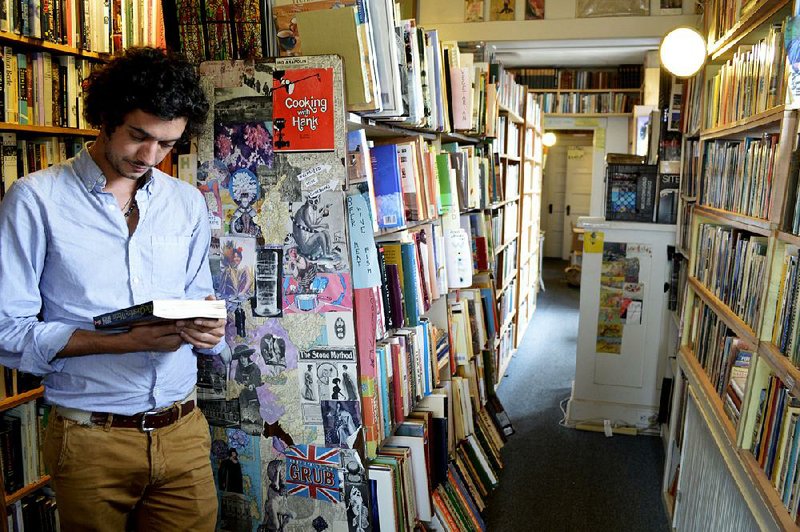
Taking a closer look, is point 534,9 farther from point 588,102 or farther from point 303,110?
point 303,110

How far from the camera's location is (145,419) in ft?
4.55

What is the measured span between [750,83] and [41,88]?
8.03ft

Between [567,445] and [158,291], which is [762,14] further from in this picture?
[567,445]

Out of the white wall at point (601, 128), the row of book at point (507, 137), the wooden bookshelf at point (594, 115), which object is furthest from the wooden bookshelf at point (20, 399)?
the wooden bookshelf at point (594, 115)

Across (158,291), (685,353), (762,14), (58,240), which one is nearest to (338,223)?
(158,291)

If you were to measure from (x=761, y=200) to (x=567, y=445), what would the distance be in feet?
6.85

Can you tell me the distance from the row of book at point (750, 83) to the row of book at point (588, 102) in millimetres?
4922

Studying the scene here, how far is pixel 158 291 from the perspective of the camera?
55.6 inches

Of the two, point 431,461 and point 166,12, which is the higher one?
point 166,12

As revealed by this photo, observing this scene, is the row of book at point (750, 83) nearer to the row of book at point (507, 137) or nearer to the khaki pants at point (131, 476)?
the row of book at point (507, 137)

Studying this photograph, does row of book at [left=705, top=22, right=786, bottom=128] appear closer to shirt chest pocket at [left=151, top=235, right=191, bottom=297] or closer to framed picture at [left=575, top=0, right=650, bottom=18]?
shirt chest pocket at [left=151, top=235, right=191, bottom=297]

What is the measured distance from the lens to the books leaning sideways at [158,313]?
44.4 inches

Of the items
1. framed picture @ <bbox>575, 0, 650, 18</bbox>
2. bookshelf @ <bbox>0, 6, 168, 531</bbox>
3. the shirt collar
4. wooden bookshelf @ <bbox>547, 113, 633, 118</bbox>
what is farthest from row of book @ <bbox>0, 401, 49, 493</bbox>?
wooden bookshelf @ <bbox>547, 113, 633, 118</bbox>

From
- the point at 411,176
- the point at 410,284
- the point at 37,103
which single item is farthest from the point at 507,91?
the point at 37,103
